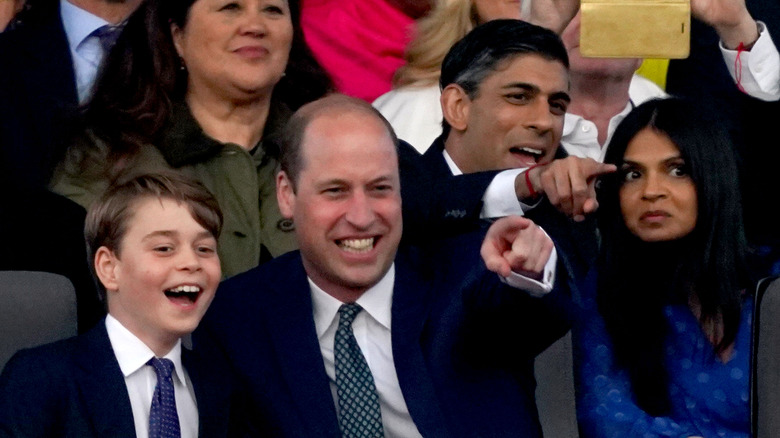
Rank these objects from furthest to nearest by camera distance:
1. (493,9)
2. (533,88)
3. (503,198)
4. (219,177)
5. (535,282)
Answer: (493,9) → (533,88) → (219,177) → (503,198) → (535,282)

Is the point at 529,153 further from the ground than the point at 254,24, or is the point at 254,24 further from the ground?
the point at 254,24

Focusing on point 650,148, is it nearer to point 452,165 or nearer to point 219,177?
point 452,165

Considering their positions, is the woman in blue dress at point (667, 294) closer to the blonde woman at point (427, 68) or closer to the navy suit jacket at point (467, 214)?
the navy suit jacket at point (467, 214)

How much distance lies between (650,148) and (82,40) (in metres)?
1.33

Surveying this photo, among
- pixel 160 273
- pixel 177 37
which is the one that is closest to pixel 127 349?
pixel 160 273

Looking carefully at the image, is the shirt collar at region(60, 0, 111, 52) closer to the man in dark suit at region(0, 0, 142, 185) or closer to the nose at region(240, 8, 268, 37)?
the man in dark suit at region(0, 0, 142, 185)

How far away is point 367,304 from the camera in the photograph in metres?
2.77

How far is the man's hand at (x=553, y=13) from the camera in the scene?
3.57 meters

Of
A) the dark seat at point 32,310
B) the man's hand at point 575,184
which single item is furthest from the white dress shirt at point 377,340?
the dark seat at point 32,310

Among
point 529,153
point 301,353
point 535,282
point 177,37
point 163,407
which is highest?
point 177,37

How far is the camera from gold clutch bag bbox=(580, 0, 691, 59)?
2859mm

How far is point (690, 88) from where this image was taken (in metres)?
3.78

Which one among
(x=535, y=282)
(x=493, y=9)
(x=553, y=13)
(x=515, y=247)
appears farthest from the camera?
(x=493, y=9)

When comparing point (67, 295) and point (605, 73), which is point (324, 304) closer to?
point (67, 295)
